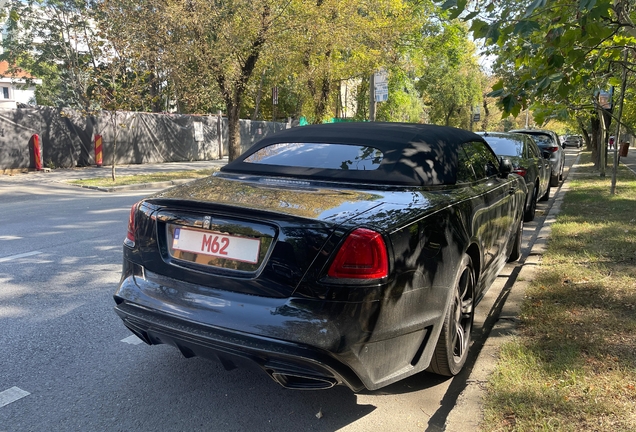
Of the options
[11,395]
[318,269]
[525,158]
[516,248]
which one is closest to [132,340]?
[11,395]

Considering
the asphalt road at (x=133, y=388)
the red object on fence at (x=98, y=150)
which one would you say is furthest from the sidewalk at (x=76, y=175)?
the asphalt road at (x=133, y=388)

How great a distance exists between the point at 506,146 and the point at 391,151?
241 inches

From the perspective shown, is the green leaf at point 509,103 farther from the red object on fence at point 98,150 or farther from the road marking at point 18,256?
the red object on fence at point 98,150

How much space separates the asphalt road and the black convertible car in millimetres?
313

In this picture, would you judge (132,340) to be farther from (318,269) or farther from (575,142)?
(575,142)

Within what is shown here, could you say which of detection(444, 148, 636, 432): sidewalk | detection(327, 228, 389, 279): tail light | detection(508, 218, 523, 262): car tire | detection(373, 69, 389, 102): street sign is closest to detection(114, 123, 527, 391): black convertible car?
detection(327, 228, 389, 279): tail light

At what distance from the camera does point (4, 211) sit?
394 inches

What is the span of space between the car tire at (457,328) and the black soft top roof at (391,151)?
658 mm

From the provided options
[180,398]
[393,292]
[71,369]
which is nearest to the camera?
[393,292]

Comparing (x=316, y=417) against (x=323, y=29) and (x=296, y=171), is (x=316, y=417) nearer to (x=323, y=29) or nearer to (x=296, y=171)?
(x=296, y=171)

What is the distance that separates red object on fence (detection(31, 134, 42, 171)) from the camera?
16906mm

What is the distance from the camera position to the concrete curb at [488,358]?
275 cm

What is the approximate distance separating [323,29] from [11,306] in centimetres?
1559

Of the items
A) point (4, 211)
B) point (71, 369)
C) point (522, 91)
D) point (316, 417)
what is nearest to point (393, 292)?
point (316, 417)
